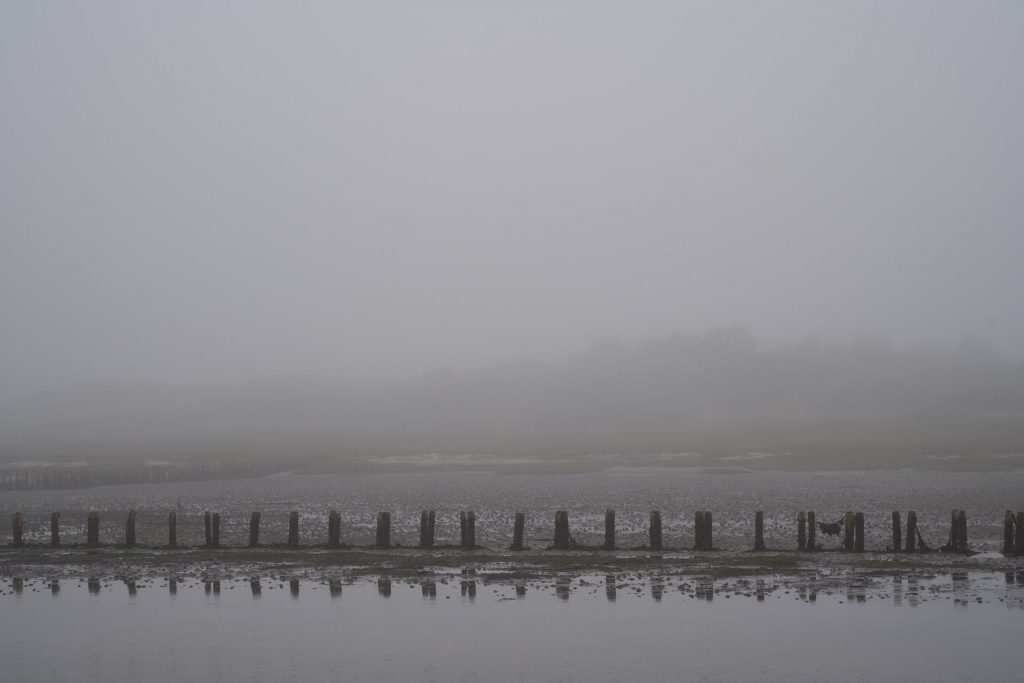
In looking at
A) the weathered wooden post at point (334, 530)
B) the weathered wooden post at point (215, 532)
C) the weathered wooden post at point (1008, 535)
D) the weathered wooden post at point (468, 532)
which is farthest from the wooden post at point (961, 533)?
the weathered wooden post at point (215, 532)

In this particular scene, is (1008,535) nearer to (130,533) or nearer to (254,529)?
Result: (254,529)

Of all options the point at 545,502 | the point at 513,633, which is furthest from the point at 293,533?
the point at 545,502

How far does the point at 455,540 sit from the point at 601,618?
16.8 m

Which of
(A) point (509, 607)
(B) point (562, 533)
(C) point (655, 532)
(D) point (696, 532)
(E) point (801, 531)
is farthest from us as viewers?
(B) point (562, 533)

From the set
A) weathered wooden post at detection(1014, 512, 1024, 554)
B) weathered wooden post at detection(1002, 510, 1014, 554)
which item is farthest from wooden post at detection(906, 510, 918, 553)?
weathered wooden post at detection(1014, 512, 1024, 554)

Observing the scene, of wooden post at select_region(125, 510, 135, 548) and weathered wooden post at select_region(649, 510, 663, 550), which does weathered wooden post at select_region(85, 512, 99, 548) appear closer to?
wooden post at select_region(125, 510, 135, 548)

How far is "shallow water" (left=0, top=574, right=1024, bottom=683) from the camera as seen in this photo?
20.7m

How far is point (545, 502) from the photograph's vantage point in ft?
198

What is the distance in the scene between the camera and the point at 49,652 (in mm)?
22719

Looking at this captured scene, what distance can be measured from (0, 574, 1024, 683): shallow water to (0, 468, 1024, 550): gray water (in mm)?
10789

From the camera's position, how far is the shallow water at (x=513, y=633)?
2066 centimetres

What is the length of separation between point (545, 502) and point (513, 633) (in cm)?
3671

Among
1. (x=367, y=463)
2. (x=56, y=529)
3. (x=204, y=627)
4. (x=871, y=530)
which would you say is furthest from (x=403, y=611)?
(x=367, y=463)

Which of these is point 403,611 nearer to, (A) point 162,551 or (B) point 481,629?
(B) point 481,629
